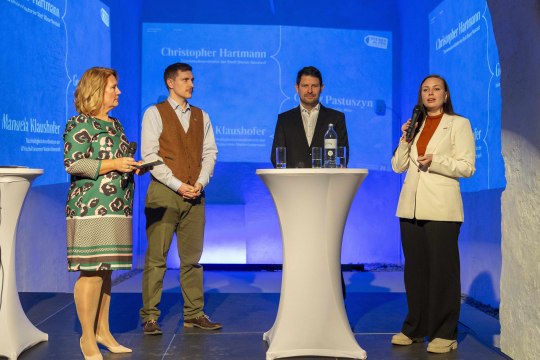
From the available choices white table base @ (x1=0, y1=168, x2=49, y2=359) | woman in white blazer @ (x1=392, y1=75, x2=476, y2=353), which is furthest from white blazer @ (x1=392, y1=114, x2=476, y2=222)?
white table base @ (x1=0, y1=168, x2=49, y2=359)

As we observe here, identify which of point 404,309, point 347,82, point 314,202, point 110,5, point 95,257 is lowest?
point 404,309

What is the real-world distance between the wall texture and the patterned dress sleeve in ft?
6.73

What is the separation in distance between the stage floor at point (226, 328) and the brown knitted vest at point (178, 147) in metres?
0.92

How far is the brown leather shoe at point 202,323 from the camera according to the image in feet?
12.9

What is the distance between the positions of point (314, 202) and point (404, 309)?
1.69m

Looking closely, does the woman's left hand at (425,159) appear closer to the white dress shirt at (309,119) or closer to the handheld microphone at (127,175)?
the white dress shirt at (309,119)

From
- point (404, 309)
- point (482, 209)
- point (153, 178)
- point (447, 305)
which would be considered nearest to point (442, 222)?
point (447, 305)

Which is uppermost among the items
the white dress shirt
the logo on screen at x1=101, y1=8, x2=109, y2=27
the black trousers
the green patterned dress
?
the logo on screen at x1=101, y1=8, x2=109, y2=27

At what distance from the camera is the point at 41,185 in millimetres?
5016

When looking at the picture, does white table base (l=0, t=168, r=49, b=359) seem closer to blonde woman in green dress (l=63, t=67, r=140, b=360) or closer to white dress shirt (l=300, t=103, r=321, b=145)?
blonde woman in green dress (l=63, t=67, r=140, b=360)

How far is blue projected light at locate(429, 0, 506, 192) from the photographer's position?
16.4 ft

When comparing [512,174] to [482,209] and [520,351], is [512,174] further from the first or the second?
Result: [482,209]

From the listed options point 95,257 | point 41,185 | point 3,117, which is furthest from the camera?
point 41,185

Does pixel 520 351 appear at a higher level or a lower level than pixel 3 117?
lower
